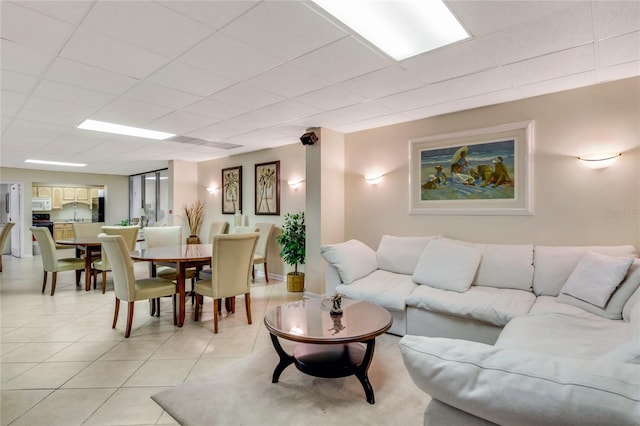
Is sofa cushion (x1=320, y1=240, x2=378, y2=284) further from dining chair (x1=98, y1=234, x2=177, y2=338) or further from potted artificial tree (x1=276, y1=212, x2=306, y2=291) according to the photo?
dining chair (x1=98, y1=234, x2=177, y2=338)

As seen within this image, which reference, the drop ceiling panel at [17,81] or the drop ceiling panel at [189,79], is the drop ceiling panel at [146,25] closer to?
the drop ceiling panel at [189,79]

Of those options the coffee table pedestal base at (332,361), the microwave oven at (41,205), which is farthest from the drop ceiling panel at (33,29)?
the microwave oven at (41,205)

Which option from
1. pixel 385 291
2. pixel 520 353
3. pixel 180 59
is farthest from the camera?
pixel 385 291

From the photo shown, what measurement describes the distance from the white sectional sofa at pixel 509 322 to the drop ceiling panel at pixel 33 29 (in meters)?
2.61

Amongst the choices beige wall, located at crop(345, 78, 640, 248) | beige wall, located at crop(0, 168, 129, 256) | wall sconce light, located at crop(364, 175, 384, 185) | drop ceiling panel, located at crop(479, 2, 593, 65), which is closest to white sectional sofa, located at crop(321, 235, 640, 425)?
beige wall, located at crop(345, 78, 640, 248)

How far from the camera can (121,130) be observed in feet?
14.9

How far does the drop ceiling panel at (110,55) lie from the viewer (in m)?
2.14

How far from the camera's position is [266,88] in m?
3.02

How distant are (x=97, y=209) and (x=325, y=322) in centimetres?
1104

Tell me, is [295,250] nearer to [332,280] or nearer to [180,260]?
[332,280]

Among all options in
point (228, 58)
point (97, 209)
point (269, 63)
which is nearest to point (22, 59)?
point (228, 58)

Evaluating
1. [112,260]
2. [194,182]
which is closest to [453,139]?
[112,260]

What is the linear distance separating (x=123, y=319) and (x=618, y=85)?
18.2 ft

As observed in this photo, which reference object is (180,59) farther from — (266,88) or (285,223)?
(285,223)
